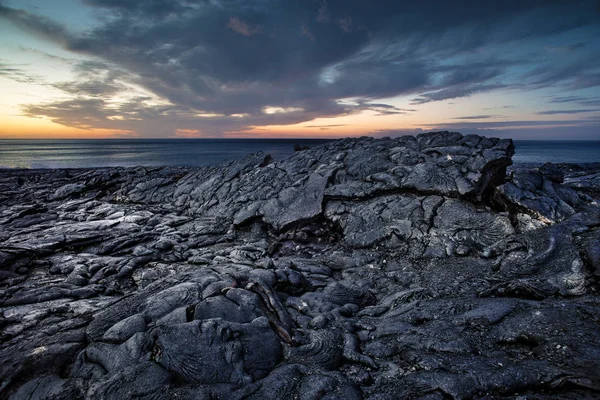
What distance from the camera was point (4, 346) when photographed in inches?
224

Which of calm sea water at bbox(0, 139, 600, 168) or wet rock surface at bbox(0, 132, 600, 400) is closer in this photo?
wet rock surface at bbox(0, 132, 600, 400)

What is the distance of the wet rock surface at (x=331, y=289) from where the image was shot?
14.8ft

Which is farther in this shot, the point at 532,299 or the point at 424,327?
the point at 532,299

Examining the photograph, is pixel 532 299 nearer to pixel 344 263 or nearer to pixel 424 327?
pixel 424 327

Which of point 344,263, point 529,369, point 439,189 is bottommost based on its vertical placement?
point 344,263

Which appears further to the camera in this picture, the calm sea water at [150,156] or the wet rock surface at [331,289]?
the calm sea water at [150,156]

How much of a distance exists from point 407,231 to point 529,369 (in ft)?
21.4

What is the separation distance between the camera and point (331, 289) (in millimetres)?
7973

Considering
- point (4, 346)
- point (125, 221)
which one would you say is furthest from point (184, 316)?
point (125, 221)

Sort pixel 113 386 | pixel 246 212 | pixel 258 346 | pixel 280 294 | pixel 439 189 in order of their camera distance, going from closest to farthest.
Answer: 1. pixel 113 386
2. pixel 258 346
3. pixel 280 294
4. pixel 439 189
5. pixel 246 212

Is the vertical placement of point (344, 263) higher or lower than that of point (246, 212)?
lower

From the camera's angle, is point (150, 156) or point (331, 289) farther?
point (150, 156)

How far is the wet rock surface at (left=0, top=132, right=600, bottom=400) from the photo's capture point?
450cm

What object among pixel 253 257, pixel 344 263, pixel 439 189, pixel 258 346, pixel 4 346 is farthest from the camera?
pixel 439 189
